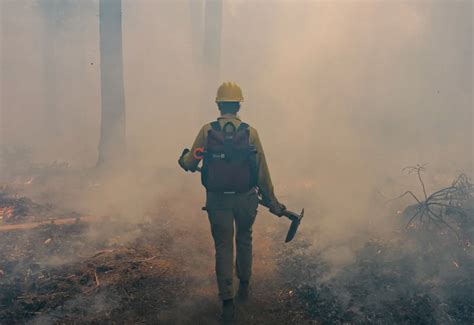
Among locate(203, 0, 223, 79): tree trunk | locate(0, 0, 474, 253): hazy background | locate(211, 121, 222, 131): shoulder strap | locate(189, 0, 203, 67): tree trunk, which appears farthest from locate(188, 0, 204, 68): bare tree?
locate(211, 121, 222, 131): shoulder strap

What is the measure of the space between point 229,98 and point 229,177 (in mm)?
796

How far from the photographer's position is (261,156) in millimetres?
3883

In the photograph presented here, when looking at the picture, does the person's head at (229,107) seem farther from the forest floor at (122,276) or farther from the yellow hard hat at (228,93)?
the forest floor at (122,276)

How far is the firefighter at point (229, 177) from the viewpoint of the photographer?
3.62 metres

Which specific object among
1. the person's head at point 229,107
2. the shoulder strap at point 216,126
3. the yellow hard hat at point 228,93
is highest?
the yellow hard hat at point 228,93

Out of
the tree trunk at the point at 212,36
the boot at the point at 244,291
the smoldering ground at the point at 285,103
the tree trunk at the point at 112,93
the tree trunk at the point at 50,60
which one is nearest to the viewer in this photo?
the boot at the point at 244,291

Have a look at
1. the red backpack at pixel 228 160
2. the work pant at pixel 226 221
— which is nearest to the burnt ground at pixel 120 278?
the work pant at pixel 226 221

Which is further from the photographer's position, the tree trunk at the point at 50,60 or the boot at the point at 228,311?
→ the tree trunk at the point at 50,60

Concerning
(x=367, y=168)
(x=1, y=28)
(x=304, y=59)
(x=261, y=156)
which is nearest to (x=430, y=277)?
(x=261, y=156)

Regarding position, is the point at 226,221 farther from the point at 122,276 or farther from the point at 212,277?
the point at 122,276

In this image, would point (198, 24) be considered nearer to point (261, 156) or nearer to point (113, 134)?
point (113, 134)

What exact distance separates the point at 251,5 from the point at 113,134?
12.5 metres

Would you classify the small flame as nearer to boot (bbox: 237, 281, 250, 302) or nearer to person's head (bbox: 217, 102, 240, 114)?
boot (bbox: 237, 281, 250, 302)

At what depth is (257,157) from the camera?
3.80 metres
